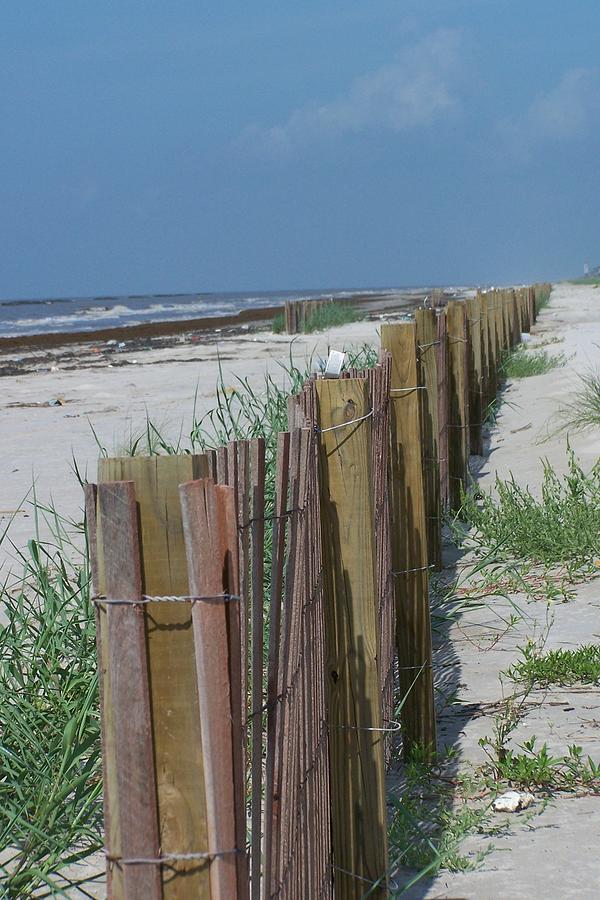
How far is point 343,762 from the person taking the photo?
2.46m

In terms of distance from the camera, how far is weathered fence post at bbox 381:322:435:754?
3314mm

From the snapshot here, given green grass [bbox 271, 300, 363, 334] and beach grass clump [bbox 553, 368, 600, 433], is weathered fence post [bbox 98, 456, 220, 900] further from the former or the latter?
green grass [bbox 271, 300, 363, 334]

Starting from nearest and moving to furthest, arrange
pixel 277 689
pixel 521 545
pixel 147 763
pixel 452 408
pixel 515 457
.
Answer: pixel 147 763, pixel 277 689, pixel 521 545, pixel 452 408, pixel 515 457

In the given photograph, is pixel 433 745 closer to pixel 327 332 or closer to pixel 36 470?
pixel 36 470

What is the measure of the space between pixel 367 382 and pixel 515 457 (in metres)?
5.58

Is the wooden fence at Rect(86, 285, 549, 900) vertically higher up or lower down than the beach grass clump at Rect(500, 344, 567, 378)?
lower down

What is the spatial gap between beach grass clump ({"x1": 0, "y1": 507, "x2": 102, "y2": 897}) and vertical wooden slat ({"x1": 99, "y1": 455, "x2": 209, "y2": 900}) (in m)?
1.00

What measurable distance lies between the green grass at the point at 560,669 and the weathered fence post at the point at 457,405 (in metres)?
2.81

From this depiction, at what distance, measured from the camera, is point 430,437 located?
5.46m

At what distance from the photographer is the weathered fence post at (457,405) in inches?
264

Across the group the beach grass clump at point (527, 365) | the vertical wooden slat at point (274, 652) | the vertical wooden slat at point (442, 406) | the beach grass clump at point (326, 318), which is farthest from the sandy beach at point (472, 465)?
the beach grass clump at point (326, 318)

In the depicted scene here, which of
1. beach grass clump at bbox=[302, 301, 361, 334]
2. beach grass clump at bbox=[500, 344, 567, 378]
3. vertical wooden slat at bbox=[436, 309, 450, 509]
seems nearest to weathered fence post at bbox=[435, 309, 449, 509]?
vertical wooden slat at bbox=[436, 309, 450, 509]

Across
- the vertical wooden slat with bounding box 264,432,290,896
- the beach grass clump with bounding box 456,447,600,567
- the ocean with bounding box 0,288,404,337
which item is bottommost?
the beach grass clump with bounding box 456,447,600,567

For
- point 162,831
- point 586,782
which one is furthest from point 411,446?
point 162,831
